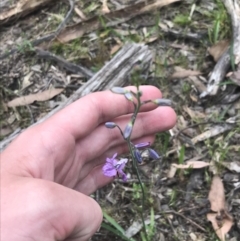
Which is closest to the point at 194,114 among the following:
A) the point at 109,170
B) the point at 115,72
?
the point at 115,72

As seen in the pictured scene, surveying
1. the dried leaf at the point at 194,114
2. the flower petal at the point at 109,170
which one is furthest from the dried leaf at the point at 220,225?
the flower petal at the point at 109,170

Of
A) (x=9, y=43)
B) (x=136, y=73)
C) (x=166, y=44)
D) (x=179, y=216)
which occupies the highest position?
(x=136, y=73)

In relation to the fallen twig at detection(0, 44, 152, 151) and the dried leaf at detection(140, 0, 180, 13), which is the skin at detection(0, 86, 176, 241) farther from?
the dried leaf at detection(140, 0, 180, 13)

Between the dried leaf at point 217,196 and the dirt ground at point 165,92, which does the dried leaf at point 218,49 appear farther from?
the dried leaf at point 217,196

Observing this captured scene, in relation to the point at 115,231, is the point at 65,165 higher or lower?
higher

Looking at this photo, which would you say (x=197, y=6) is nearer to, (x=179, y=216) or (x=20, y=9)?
(x=20, y=9)

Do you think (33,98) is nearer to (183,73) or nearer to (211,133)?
(183,73)

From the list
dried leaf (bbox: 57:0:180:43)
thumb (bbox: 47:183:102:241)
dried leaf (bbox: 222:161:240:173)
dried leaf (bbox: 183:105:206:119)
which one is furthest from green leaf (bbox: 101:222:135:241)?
dried leaf (bbox: 57:0:180:43)

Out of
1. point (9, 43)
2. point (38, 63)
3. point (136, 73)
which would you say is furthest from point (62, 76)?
point (136, 73)
